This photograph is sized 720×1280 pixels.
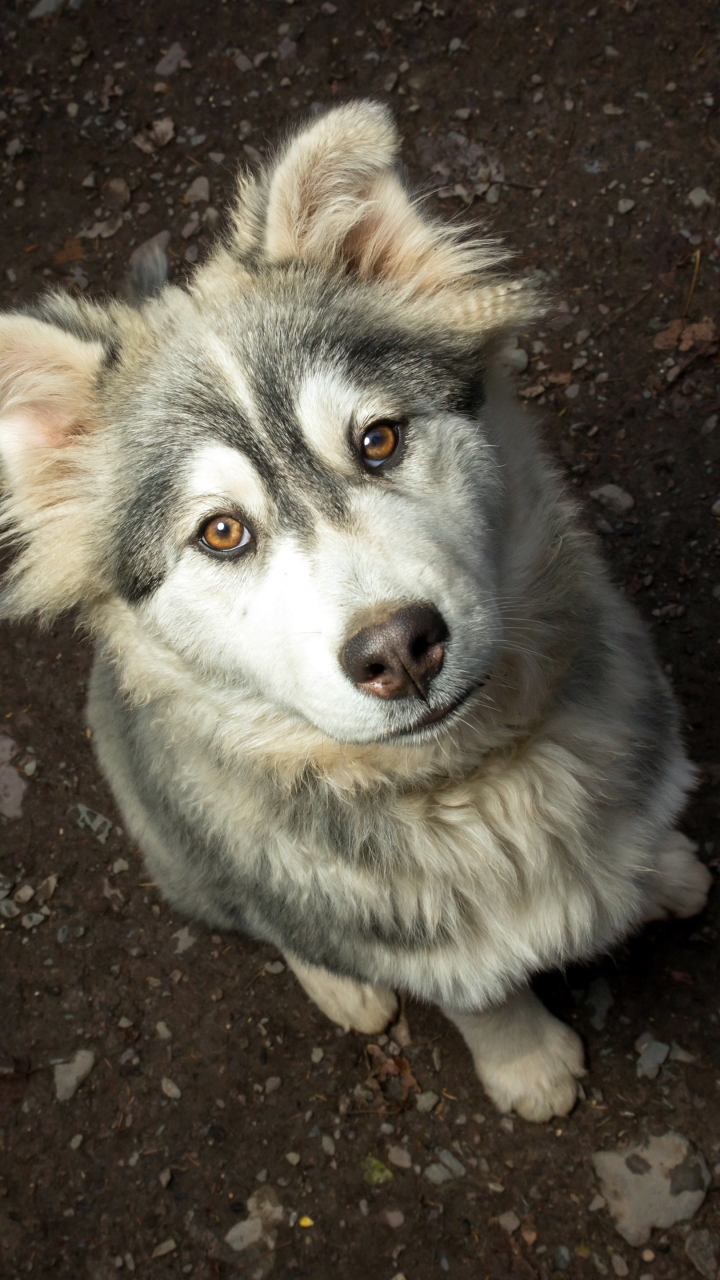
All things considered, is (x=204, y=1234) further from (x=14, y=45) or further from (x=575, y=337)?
(x=14, y=45)

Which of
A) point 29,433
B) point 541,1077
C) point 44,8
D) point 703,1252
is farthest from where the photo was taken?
point 44,8

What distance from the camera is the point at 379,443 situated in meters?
2.08

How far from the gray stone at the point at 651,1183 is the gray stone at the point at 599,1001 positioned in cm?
36

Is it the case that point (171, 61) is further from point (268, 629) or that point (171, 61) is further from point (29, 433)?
point (268, 629)

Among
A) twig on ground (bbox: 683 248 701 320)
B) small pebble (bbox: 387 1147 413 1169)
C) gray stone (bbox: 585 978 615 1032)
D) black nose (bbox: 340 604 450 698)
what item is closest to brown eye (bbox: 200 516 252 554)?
black nose (bbox: 340 604 450 698)

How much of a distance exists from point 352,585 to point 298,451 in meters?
0.36

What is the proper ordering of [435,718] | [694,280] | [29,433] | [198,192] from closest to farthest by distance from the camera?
[435,718] < [29,433] < [694,280] < [198,192]

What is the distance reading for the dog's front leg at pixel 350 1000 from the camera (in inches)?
125

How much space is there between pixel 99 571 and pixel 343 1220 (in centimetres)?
214

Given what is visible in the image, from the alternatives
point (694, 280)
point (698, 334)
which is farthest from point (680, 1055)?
point (694, 280)

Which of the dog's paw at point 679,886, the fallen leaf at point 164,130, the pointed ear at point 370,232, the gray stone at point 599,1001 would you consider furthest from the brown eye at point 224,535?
the fallen leaf at point 164,130

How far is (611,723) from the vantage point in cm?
241

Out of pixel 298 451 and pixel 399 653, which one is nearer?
pixel 399 653

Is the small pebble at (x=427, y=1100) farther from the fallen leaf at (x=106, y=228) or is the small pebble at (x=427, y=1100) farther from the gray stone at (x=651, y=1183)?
the fallen leaf at (x=106, y=228)
